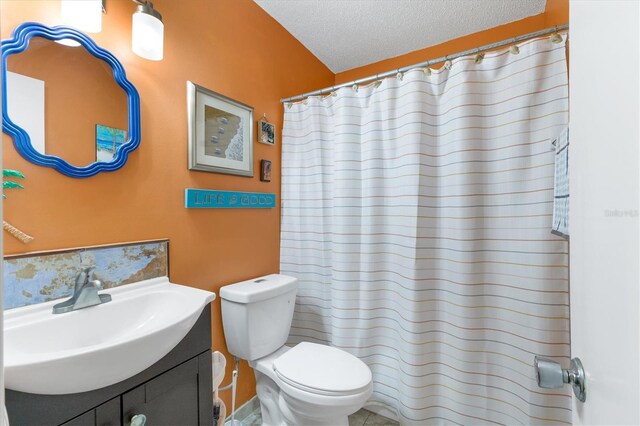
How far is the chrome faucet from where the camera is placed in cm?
98

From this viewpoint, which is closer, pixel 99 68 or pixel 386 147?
pixel 99 68

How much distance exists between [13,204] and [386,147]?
1.56 meters

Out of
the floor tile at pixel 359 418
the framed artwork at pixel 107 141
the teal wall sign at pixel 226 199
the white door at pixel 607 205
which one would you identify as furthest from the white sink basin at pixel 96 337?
the floor tile at pixel 359 418

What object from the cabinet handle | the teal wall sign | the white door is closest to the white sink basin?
the cabinet handle

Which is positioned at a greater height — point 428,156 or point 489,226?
point 428,156

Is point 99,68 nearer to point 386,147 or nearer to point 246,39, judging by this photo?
point 246,39

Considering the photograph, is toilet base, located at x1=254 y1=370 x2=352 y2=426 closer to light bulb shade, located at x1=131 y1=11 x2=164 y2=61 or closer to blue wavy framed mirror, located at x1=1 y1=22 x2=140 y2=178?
blue wavy framed mirror, located at x1=1 y1=22 x2=140 y2=178

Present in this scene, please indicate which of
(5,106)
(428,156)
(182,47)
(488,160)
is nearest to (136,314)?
(5,106)

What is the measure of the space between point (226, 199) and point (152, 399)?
94 centimetres

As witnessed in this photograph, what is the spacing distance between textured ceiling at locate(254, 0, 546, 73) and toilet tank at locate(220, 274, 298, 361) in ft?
5.46

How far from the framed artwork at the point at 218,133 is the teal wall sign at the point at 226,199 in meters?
0.12

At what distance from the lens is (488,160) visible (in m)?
1.41

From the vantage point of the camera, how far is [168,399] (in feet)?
3.15

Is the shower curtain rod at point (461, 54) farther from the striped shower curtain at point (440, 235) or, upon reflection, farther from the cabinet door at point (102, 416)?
the cabinet door at point (102, 416)
